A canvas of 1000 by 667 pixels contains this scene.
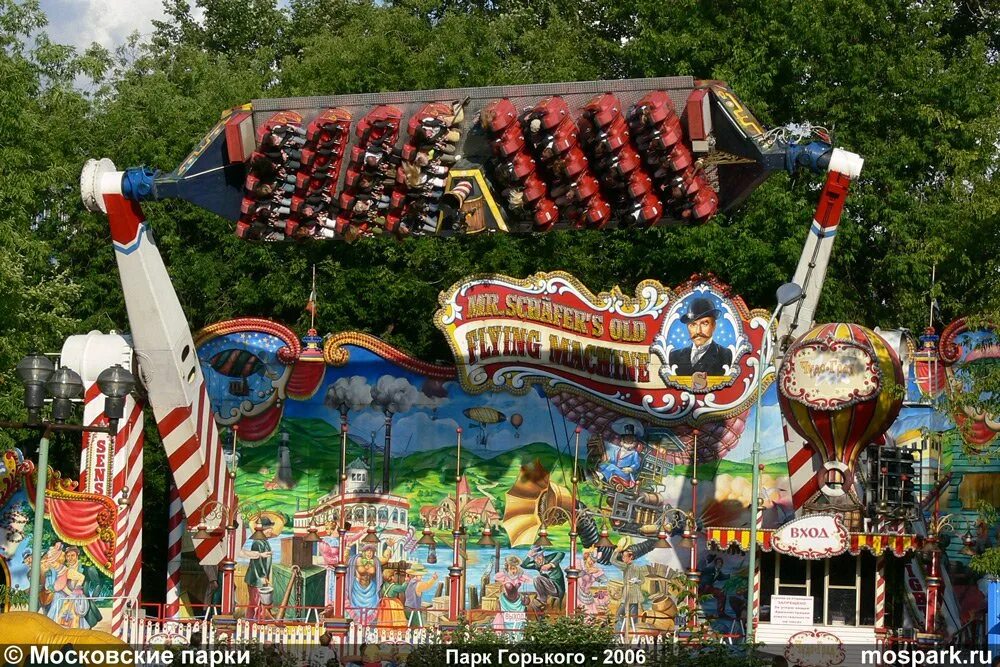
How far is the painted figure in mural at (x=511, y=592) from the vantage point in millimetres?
29328

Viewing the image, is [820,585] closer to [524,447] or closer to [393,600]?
[524,447]

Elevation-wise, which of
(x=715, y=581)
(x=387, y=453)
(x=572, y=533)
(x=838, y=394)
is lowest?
(x=715, y=581)

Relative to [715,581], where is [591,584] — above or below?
below

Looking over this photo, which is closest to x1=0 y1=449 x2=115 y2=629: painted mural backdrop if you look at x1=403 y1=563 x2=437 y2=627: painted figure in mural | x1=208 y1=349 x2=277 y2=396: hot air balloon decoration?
x1=208 y1=349 x2=277 y2=396: hot air balloon decoration

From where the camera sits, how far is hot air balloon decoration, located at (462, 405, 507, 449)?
3000 centimetres

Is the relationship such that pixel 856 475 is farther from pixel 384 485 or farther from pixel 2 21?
pixel 2 21

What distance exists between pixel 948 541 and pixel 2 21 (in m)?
19.3

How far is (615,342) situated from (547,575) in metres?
4.24

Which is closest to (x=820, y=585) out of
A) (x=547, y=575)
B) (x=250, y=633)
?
(x=547, y=575)

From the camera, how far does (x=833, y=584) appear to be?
26.8 metres

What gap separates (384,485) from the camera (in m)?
30.3

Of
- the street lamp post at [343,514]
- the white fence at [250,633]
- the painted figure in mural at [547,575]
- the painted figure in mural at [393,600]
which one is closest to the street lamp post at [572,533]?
the painted figure in mural at [547,575]

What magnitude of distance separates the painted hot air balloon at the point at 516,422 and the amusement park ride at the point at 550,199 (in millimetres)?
4347

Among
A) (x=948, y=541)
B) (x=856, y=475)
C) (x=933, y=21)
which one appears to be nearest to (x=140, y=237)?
(x=856, y=475)
